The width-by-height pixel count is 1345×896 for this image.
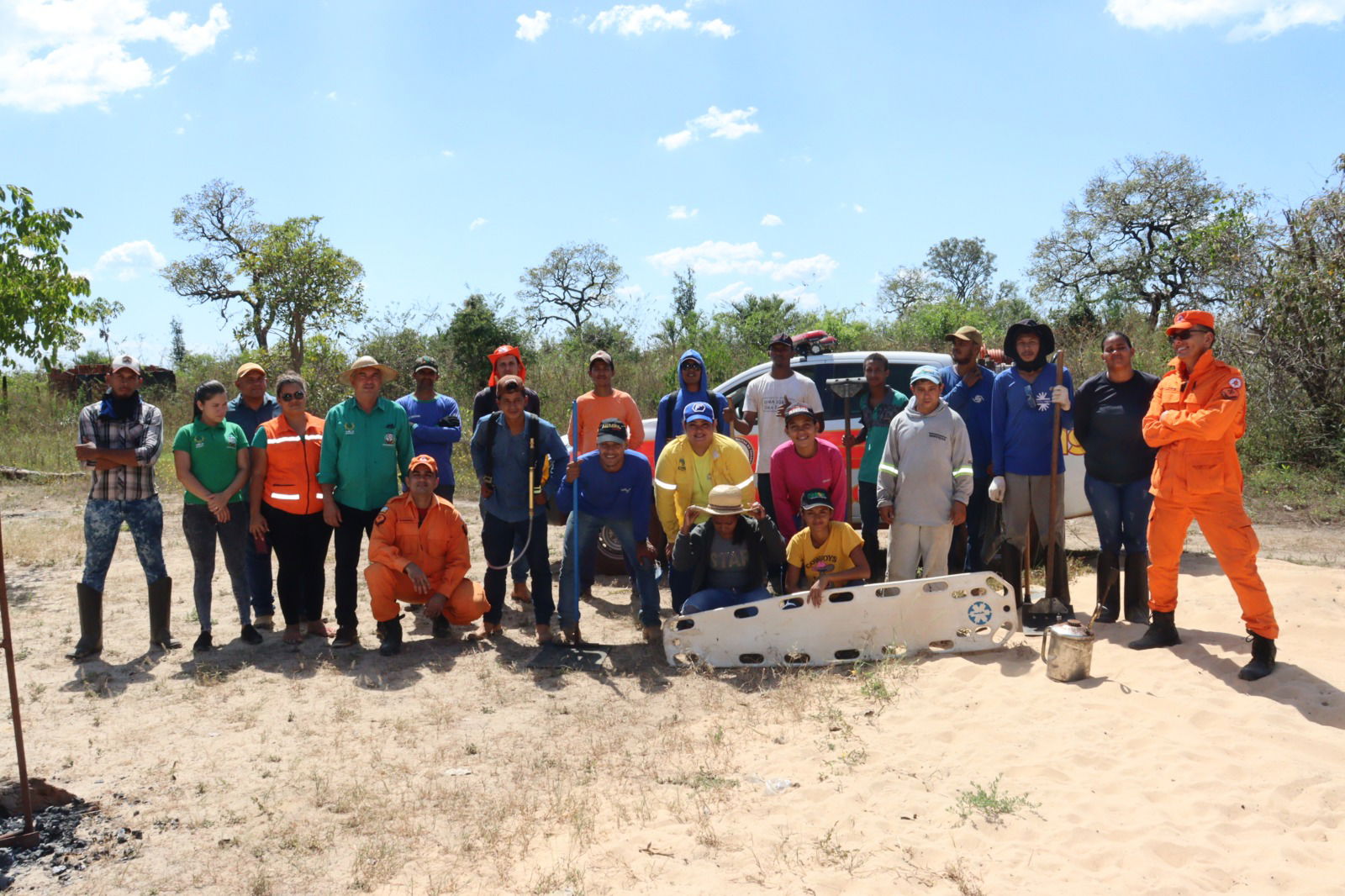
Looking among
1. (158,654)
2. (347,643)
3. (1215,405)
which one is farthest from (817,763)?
(158,654)

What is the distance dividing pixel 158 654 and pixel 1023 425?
5.90m

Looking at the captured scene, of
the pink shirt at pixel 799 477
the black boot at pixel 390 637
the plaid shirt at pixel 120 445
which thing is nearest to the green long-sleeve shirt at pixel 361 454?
the black boot at pixel 390 637

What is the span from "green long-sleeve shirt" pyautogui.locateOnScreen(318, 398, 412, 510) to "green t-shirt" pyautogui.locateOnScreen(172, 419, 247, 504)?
1.84ft

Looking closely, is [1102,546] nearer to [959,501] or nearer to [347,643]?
[959,501]

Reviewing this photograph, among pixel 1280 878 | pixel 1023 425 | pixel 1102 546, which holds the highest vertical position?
pixel 1023 425

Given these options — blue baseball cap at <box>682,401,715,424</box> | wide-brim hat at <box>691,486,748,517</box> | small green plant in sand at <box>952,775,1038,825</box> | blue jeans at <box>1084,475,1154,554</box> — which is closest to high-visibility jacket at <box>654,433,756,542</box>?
blue baseball cap at <box>682,401,715,424</box>

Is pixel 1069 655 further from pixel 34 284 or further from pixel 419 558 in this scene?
pixel 34 284

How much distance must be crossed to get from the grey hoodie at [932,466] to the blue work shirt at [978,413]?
0.66 metres

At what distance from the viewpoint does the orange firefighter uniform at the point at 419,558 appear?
6.34 metres

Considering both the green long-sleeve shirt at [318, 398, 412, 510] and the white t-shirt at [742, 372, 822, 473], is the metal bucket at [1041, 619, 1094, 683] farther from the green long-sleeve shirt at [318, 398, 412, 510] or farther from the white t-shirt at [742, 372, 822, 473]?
the green long-sleeve shirt at [318, 398, 412, 510]

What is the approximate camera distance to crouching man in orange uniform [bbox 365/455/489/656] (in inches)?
250

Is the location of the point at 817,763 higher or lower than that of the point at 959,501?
lower

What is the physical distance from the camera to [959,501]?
20.1 feet

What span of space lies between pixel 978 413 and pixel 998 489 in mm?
720
